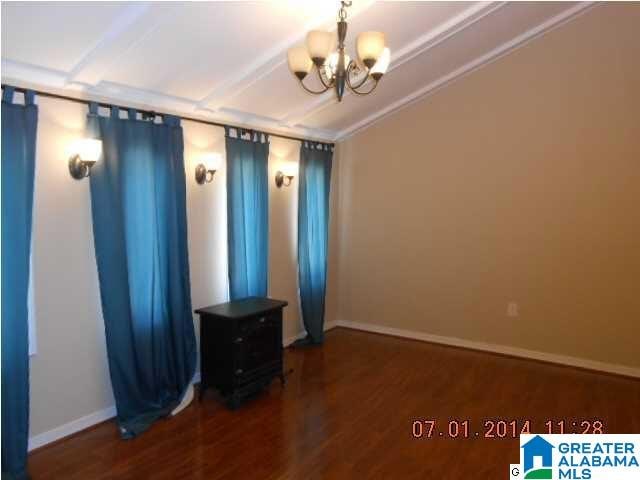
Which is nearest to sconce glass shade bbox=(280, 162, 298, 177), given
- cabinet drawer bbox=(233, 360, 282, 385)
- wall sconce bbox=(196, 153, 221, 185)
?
wall sconce bbox=(196, 153, 221, 185)

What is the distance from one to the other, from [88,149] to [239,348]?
5.44 ft

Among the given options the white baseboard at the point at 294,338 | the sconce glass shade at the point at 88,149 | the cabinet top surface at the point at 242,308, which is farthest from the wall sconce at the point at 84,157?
the white baseboard at the point at 294,338

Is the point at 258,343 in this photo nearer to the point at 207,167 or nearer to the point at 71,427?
the point at 71,427

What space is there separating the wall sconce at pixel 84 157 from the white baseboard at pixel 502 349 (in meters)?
3.48

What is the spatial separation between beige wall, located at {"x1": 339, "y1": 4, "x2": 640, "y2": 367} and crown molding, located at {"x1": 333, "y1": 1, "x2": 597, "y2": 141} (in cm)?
7

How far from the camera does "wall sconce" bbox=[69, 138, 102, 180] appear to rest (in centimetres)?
258

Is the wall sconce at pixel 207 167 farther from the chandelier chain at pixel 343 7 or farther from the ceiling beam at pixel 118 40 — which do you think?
the chandelier chain at pixel 343 7

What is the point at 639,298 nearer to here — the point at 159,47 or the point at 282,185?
the point at 282,185

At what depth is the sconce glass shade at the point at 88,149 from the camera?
8.46 feet

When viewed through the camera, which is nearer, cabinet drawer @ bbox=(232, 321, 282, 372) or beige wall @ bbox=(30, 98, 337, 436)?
beige wall @ bbox=(30, 98, 337, 436)

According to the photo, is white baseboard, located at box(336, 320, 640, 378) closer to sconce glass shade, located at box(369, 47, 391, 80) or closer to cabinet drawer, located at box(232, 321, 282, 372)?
cabinet drawer, located at box(232, 321, 282, 372)

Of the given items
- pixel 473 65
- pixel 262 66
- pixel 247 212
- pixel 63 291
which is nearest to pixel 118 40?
pixel 262 66

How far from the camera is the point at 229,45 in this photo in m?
2.72

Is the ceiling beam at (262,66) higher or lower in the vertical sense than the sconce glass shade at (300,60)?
higher
